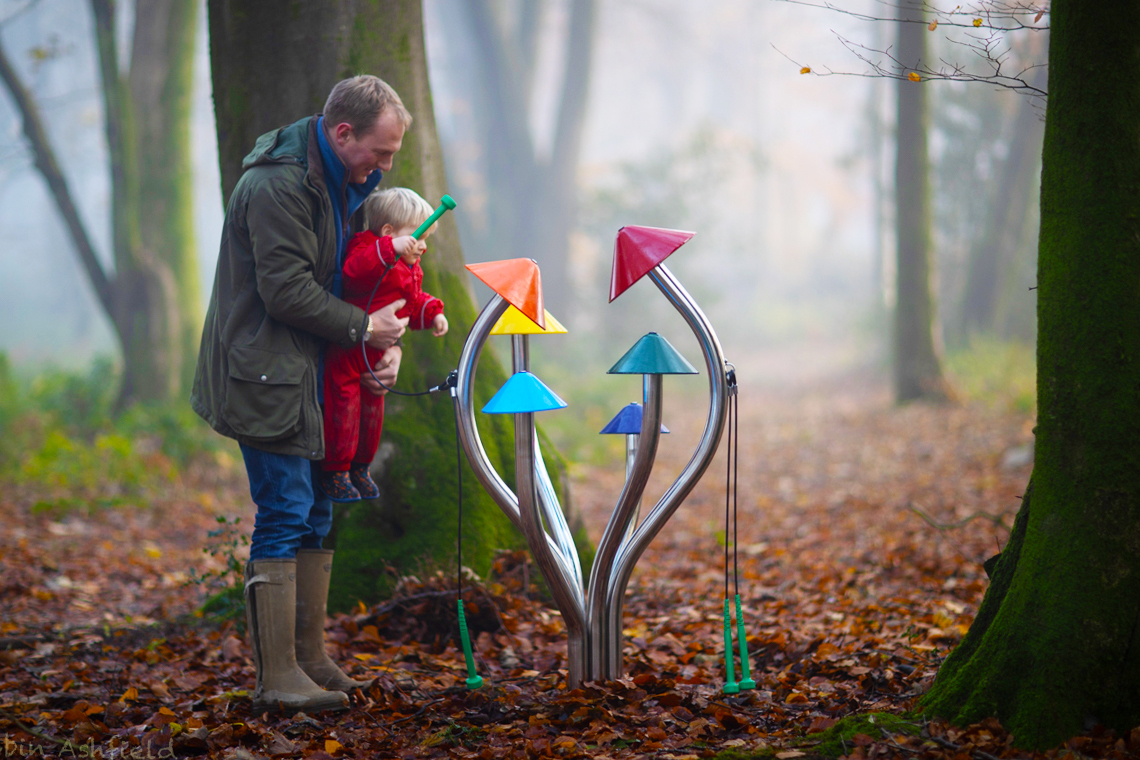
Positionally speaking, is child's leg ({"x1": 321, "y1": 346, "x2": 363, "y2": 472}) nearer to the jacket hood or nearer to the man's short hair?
the jacket hood

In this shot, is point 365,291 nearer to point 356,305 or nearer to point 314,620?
point 356,305

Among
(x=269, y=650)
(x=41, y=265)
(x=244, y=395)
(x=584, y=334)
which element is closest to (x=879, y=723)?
(x=269, y=650)

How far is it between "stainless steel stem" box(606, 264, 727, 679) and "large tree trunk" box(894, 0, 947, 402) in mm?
9609

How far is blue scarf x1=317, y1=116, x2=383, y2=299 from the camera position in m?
2.69

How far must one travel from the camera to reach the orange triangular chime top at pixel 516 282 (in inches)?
98.9

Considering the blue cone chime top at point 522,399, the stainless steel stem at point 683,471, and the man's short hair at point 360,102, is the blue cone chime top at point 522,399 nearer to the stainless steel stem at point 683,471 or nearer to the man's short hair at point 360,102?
the stainless steel stem at point 683,471

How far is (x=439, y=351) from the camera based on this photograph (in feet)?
13.1

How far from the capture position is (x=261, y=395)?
2.59 metres

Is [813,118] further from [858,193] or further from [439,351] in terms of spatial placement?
[439,351]

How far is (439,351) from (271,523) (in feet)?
4.73

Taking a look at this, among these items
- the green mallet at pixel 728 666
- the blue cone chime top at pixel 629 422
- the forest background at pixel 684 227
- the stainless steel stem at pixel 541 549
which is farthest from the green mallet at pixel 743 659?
the forest background at pixel 684 227

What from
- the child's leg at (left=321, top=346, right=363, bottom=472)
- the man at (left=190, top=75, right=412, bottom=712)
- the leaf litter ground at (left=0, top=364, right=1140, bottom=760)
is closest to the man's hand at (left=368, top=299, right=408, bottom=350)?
the man at (left=190, top=75, right=412, bottom=712)

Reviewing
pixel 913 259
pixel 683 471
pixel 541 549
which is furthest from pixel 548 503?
pixel 913 259

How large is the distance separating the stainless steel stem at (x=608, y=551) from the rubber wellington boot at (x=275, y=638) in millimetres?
920
